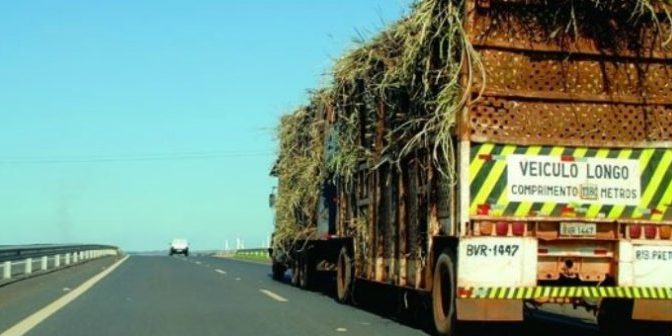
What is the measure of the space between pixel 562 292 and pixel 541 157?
1.43 metres

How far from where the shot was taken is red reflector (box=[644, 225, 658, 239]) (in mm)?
9633

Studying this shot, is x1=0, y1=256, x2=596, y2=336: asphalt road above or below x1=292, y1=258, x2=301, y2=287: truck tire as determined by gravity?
below

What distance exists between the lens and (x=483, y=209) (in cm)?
945

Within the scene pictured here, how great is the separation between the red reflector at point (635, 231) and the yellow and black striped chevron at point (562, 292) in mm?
Result: 546

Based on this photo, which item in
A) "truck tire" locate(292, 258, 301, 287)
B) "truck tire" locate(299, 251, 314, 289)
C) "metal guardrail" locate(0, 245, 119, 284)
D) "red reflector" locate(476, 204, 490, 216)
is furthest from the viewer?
"metal guardrail" locate(0, 245, 119, 284)

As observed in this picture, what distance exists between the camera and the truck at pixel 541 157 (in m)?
9.37

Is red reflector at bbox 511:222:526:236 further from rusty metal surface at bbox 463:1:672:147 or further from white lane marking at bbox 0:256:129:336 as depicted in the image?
white lane marking at bbox 0:256:129:336

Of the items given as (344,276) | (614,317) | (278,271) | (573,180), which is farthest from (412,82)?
(278,271)

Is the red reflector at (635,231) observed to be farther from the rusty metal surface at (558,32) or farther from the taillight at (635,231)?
the rusty metal surface at (558,32)

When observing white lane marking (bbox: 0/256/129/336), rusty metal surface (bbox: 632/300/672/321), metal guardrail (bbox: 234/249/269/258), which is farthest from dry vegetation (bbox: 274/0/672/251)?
metal guardrail (bbox: 234/249/269/258)

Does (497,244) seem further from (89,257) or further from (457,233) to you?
(89,257)

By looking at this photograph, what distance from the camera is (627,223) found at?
9.66 meters

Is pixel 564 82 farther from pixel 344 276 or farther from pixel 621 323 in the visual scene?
pixel 344 276

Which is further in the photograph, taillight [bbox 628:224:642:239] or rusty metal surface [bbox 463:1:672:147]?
rusty metal surface [bbox 463:1:672:147]
